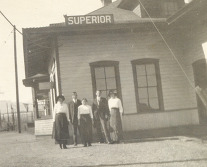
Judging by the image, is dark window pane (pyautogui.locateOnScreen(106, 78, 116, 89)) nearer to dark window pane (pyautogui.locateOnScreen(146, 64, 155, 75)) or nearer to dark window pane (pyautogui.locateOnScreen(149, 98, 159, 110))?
dark window pane (pyautogui.locateOnScreen(146, 64, 155, 75))

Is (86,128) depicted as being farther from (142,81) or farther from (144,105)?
(142,81)

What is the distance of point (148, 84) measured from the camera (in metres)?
13.3

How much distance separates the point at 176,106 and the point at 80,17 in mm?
5309

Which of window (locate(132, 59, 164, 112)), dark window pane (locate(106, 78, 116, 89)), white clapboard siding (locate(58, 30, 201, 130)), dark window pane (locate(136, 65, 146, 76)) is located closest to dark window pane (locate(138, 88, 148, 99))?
window (locate(132, 59, 164, 112))

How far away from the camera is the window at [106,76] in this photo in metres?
12.8

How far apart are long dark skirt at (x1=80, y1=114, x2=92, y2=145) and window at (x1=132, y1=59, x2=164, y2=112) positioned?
3412 mm

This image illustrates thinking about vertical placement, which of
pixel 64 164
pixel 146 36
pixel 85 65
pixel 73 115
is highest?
pixel 146 36

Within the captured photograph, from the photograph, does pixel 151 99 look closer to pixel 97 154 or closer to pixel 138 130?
pixel 138 130

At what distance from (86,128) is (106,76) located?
10.9 feet

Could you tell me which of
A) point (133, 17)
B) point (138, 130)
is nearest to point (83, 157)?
point (138, 130)

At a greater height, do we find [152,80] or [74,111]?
[152,80]

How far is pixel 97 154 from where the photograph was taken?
8.07 m

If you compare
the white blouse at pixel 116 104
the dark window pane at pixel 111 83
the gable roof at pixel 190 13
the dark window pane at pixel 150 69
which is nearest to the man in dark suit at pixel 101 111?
the white blouse at pixel 116 104

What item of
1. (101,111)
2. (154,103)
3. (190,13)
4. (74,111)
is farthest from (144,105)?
(190,13)
